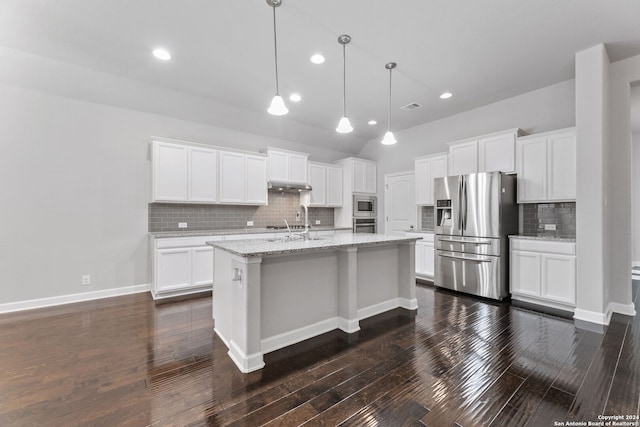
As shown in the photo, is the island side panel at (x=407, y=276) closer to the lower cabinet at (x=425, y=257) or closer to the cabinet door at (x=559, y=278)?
the lower cabinet at (x=425, y=257)

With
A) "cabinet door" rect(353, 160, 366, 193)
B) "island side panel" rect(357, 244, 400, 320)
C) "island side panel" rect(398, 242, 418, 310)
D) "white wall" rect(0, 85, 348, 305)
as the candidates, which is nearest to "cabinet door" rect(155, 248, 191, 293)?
"white wall" rect(0, 85, 348, 305)

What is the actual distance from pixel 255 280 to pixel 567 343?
119 inches

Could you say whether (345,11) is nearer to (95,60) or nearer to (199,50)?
(199,50)

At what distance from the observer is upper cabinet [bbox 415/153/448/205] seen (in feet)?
16.8

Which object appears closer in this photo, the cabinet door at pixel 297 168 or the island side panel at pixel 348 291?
the island side panel at pixel 348 291

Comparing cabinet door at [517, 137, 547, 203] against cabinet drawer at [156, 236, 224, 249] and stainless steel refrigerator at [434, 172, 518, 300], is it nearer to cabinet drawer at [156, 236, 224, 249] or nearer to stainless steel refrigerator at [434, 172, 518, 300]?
stainless steel refrigerator at [434, 172, 518, 300]

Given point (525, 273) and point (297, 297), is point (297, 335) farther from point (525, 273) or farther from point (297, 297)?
point (525, 273)

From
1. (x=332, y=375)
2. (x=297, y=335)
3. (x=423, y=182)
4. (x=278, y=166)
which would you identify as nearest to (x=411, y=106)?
(x=423, y=182)

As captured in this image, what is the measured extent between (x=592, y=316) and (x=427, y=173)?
10.2ft

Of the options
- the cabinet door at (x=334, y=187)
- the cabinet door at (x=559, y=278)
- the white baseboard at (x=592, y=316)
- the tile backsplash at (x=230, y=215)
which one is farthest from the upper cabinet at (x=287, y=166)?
the white baseboard at (x=592, y=316)

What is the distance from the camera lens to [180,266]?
13.6 ft

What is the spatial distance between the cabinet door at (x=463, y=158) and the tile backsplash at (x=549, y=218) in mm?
1001

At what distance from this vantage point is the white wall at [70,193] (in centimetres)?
358

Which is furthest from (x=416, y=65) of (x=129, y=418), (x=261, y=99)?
(x=129, y=418)
